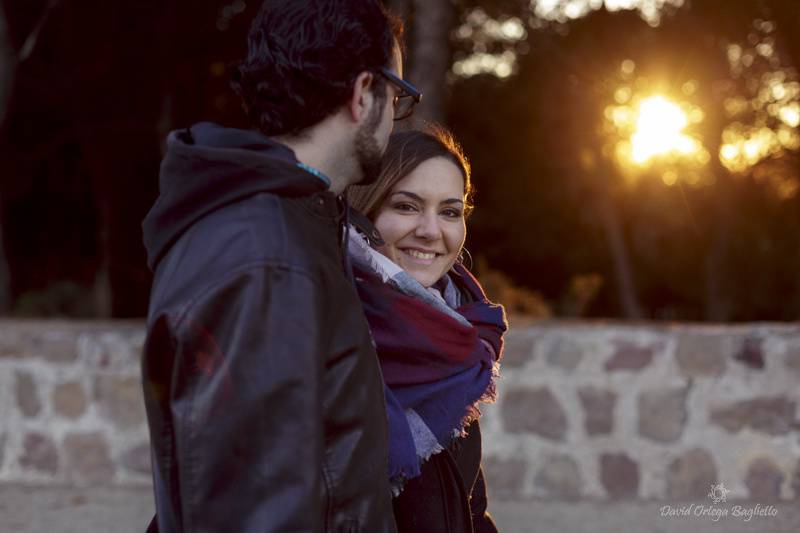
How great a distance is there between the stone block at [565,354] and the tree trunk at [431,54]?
261cm

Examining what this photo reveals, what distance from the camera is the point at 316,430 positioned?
138cm

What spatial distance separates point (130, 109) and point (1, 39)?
7.04 meters

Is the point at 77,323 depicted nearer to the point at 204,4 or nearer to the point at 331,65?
the point at 331,65

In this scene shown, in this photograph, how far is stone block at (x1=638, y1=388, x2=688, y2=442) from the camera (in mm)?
4840

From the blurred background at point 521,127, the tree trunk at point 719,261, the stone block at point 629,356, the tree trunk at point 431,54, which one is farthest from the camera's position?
the tree trunk at point 719,261

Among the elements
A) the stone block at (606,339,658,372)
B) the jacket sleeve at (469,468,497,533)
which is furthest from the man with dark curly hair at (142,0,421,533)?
the stone block at (606,339,658,372)

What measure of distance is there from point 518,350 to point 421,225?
8.81 ft

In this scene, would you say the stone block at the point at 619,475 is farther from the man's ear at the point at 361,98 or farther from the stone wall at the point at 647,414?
the man's ear at the point at 361,98

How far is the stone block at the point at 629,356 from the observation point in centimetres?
488

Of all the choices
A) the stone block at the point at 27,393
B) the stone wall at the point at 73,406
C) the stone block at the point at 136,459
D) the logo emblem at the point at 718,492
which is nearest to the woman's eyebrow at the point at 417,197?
the logo emblem at the point at 718,492

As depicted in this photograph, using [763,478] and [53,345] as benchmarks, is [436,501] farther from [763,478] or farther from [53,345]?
[53,345]

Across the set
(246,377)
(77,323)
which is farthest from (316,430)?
(77,323)

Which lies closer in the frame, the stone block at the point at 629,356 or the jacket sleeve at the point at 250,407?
the jacket sleeve at the point at 250,407

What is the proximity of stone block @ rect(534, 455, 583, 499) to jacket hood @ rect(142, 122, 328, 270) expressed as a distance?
3720 millimetres
